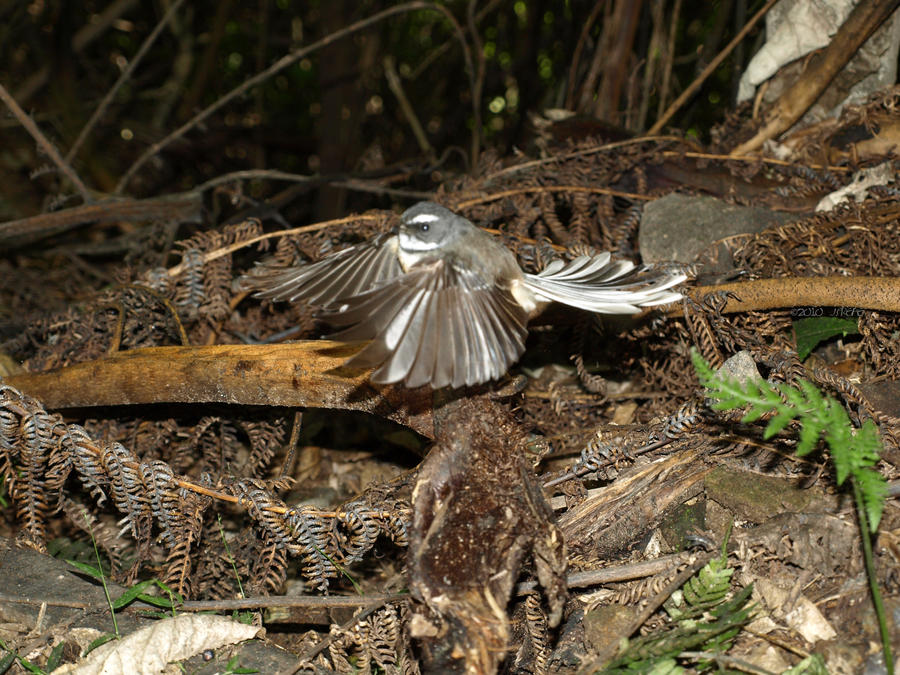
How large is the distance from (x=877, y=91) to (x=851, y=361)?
1.48m

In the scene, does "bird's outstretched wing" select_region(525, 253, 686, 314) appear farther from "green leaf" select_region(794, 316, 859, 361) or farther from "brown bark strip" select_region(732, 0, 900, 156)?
"brown bark strip" select_region(732, 0, 900, 156)

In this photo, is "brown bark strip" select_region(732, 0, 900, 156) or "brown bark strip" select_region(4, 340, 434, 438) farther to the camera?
"brown bark strip" select_region(732, 0, 900, 156)

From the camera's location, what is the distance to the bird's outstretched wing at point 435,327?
173 centimetres

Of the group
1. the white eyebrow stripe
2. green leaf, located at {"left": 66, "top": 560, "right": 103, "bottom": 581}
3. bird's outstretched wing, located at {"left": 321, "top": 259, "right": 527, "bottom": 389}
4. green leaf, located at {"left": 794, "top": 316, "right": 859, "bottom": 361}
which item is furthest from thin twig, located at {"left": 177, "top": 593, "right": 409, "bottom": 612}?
green leaf, located at {"left": 794, "top": 316, "right": 859, "bottom": 361}

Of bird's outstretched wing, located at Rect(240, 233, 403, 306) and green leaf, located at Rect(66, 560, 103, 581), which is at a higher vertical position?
bird's outstretched wing, located at Rect(240, 233, 403, 306)

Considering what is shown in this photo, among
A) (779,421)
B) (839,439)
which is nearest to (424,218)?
(779,421)

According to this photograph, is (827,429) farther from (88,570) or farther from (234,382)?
(88,570)

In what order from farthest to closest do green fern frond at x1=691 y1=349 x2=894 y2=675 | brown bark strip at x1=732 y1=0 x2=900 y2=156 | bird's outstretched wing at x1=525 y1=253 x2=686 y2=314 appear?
1. brown bark strip at x1=732 y1=0 x2=900 y2=156
2. bird's outstretched wing at x1=525 y1=253 x2=686 y2=314
3. green fern frond at x1=691 y1=349 x2=894 y2=675

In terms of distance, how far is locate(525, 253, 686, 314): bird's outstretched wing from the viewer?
2078 mm

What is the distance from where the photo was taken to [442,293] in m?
1.90

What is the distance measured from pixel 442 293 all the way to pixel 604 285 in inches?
22.8

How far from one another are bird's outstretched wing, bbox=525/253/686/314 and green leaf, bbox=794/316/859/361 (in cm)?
49

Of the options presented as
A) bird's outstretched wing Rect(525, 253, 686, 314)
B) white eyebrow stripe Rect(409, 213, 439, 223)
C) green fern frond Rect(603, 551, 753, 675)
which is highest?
white eyebrow stripe Rect(409, 213, 439, 223)

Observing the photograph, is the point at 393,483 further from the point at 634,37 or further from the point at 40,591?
the point at 634,37
